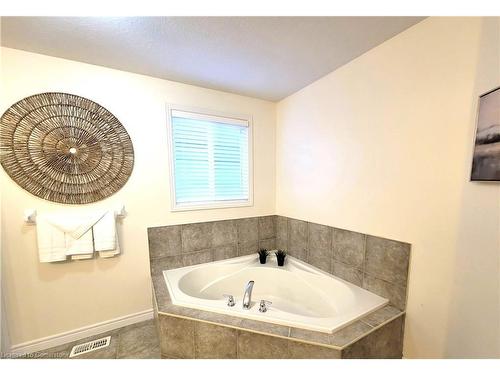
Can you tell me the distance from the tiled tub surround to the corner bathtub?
0.17 feet

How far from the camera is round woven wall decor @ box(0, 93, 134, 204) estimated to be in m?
1.41

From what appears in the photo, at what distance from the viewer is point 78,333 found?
167cm

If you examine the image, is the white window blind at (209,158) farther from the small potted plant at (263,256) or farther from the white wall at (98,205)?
the small potted plant at (263,256)

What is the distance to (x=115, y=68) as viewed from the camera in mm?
1658

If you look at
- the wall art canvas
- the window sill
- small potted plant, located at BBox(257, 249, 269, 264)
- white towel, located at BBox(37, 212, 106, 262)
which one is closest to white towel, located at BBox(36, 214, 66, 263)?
white towel, located at BBox(37, 212, 106, 262)

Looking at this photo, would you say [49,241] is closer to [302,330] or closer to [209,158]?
[209,158]

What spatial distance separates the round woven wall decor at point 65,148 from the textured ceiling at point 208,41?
40 centimetres

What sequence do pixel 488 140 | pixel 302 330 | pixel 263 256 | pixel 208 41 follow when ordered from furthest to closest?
1. pixel 263 256
2. pixel 208 41
3. pixel 302 330
4. pixel 488 140

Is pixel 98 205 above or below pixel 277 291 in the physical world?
above

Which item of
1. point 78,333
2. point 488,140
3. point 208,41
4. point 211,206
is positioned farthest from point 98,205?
point 488,140

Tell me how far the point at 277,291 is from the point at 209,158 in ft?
5.32

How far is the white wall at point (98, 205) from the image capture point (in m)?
1.44

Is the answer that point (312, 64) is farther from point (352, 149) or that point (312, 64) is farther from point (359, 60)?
point (352, 149)
